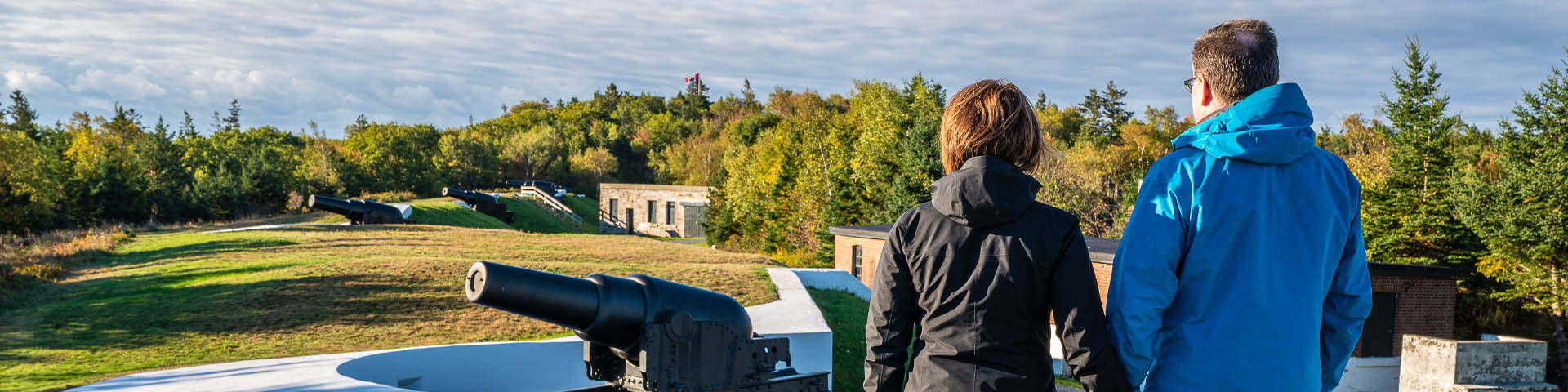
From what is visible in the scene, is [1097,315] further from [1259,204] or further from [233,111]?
[233,111]

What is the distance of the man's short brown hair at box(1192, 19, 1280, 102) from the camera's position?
197cm

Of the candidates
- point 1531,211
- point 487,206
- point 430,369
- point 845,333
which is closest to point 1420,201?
point 1531,211

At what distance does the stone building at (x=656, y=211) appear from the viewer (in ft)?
157

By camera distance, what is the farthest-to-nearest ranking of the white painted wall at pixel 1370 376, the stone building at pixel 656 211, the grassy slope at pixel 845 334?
the stone building at pixel 656 211, the white painted wall at pixel 1370 376, the grassy slope at pixel 845 334

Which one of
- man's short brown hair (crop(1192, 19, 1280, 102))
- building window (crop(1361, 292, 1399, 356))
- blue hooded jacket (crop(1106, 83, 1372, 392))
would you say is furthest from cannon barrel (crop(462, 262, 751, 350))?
building window (crop(1361, 292, 1399, 356))

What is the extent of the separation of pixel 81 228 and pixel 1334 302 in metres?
33.5

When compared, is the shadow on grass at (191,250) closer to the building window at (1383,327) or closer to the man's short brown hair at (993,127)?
the man's short brown hair at (993,127)

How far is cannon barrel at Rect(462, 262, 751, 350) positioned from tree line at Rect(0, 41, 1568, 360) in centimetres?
290

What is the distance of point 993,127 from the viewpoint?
7.31ft

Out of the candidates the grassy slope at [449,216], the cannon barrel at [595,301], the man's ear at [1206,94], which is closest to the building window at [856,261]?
the grassy slope at [449,216]

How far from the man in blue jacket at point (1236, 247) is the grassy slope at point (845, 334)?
8.39 metres

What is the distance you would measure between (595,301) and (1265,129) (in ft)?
11.7

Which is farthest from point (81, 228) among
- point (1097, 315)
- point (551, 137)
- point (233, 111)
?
point (233, 111)

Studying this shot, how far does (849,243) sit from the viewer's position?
22906mm
